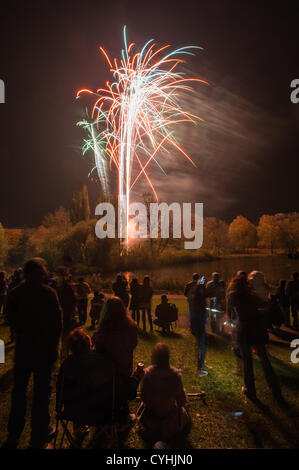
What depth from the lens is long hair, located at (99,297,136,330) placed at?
10.9 feet

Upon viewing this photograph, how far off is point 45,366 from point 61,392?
58cm

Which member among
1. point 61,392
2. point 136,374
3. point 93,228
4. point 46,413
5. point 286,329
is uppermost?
point 93,228

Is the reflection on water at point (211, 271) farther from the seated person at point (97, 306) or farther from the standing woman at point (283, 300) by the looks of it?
the seated person at point (97, 306)

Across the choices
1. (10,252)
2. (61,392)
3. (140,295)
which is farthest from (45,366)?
(10,252)

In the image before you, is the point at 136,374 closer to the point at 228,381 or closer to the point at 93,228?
the point at 228,381

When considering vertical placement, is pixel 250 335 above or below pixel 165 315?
above

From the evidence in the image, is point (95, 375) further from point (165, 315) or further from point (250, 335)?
point (165, 315)

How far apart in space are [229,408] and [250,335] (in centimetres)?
117

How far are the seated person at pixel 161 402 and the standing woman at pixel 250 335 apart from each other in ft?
5.53

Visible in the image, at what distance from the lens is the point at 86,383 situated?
2.69 m

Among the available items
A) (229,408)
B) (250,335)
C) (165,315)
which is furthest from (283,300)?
(229,408)

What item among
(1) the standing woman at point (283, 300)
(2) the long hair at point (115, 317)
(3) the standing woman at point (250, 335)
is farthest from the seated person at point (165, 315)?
(2) the long hair at point (115, 317)

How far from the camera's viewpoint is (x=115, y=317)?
336cm

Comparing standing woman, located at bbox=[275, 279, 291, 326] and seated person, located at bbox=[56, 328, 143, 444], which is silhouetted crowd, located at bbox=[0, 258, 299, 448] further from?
standing woman, located at bbox=[275, 279, 291, 326]
